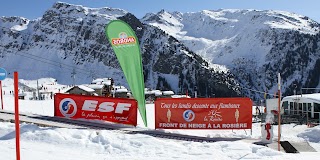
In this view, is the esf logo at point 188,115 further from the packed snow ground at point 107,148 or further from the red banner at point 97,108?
the packed snow ground at point 107,148

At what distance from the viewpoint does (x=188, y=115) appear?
15125 millimetres

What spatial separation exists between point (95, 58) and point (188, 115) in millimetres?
163808

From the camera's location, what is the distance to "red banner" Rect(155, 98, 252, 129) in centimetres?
1490

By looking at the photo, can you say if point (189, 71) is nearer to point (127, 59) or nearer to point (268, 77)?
point (268, 77)

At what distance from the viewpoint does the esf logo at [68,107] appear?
1580cm

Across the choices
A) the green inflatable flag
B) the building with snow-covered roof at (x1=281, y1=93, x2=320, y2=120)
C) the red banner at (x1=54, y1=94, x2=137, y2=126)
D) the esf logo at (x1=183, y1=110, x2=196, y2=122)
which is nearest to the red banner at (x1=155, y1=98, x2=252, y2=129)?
the esf logo at (x1=183, y1=110, x2=196, y2=122)

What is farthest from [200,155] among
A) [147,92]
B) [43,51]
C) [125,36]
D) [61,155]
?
[43,51]

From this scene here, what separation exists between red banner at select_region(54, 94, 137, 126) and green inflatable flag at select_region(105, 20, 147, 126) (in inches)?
23.0

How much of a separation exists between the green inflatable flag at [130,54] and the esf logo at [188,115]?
1.83 metres

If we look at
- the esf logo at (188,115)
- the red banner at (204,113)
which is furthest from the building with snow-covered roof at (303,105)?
the esf logo at (188,115)

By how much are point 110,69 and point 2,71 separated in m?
151

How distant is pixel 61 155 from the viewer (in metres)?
9.58

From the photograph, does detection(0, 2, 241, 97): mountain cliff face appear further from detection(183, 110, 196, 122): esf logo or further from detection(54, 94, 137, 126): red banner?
detection(183, 110, 196, 122): esf logo

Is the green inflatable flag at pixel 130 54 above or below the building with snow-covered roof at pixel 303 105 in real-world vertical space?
above
